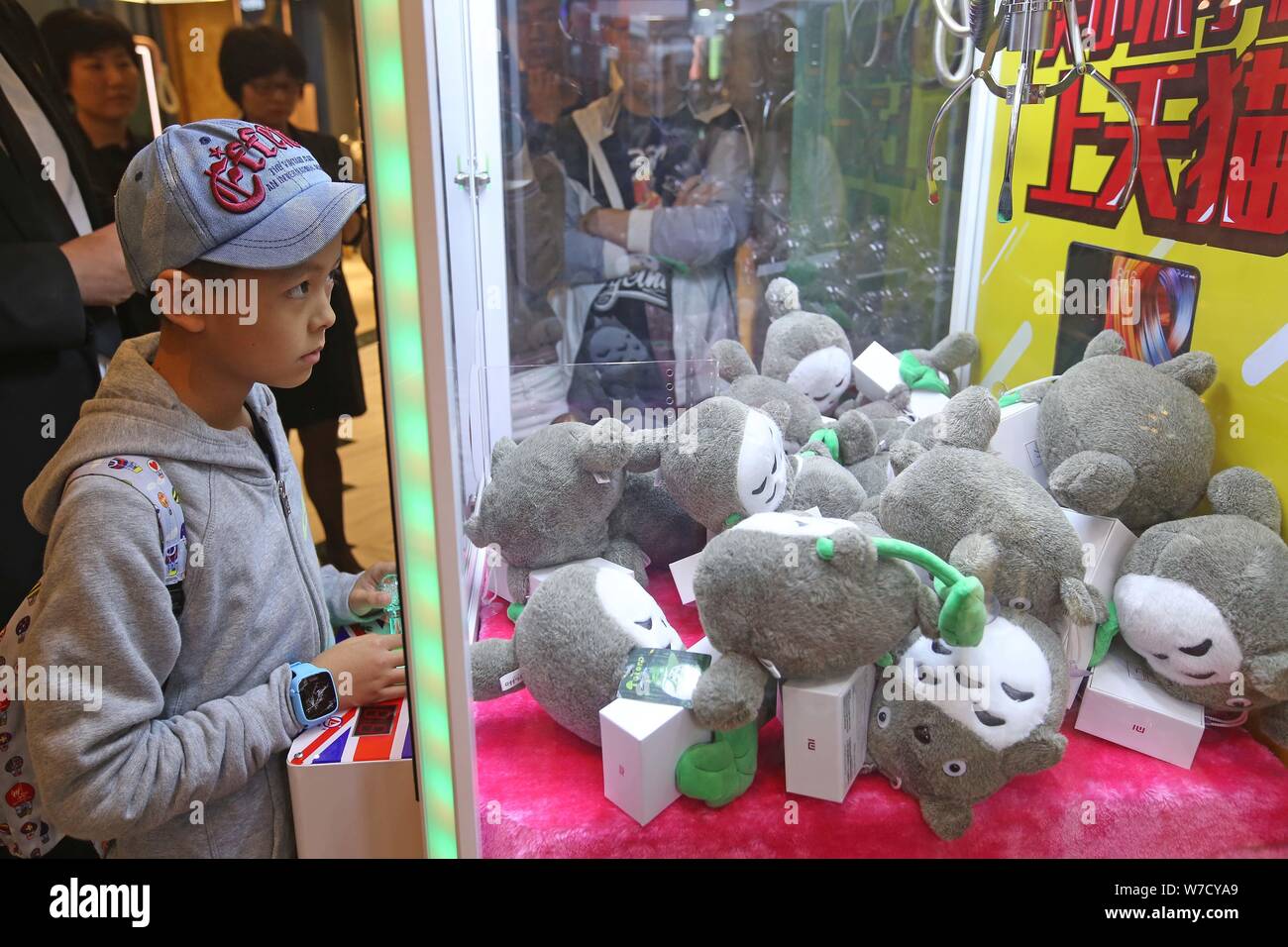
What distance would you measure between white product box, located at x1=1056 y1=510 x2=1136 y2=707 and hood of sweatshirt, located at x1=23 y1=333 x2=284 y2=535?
2.92ft

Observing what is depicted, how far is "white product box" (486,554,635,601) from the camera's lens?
1.10 meters

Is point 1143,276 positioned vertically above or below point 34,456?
above

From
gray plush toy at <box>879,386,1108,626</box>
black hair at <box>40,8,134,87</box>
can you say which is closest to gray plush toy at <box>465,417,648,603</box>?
gray plush toy at <box>879,386,1108,626</box>

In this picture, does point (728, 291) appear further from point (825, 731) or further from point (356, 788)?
point (356, 788)

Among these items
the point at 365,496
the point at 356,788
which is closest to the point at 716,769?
the point at 356,788

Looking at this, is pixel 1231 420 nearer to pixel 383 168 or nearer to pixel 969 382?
pixel 969 382

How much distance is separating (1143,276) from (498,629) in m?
1.01

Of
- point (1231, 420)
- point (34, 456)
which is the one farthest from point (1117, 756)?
point (34, 456)

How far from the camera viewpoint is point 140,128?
→ 1.39 meters

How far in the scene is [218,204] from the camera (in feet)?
2.28

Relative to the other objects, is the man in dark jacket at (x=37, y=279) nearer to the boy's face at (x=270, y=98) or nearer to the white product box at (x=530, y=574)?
the boy's face at (x=270, y=98)

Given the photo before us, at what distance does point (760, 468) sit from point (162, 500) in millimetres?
649

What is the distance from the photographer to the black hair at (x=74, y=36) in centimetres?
124
